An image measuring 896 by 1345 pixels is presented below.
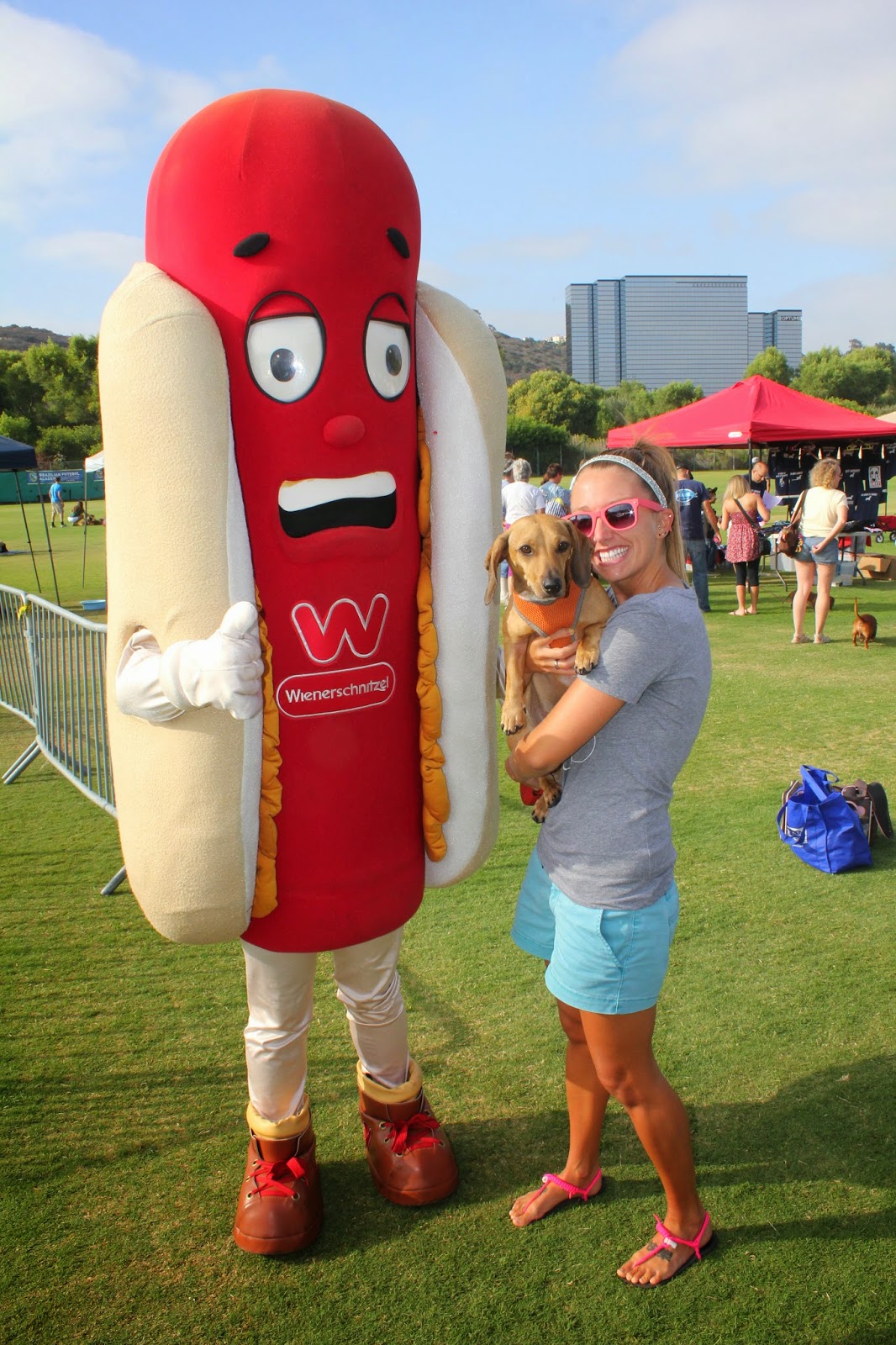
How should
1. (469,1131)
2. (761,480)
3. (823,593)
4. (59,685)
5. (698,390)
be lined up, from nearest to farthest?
1. (469,1131)
2. (59,685)
3. (823,593)
4. (761,480)
5. (698,390)

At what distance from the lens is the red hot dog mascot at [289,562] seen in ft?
7.05

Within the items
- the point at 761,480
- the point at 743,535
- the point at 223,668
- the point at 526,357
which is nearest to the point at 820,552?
the point at 743,535

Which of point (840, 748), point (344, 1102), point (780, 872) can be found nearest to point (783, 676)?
point (840, 748)

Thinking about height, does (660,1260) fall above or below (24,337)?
below

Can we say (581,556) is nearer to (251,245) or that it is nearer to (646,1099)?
(251,245)

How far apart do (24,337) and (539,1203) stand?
15784 centimetres

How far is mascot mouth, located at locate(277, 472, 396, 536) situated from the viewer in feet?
7.38

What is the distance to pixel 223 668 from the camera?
2012mm

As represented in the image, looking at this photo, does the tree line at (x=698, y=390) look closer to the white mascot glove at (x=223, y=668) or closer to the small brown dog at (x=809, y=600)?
the small brown dog at (x=809, y=600)

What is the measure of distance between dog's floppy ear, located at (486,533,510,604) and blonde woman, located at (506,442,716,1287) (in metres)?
0.22

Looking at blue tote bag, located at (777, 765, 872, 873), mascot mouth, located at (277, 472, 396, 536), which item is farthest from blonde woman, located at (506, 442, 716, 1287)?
blue tote bag, located at (777, 765, 872, 873)

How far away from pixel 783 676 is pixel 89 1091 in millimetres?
6809

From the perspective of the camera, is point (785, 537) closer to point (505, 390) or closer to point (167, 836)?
point (505, 390)

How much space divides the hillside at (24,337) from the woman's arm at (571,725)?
143 m
